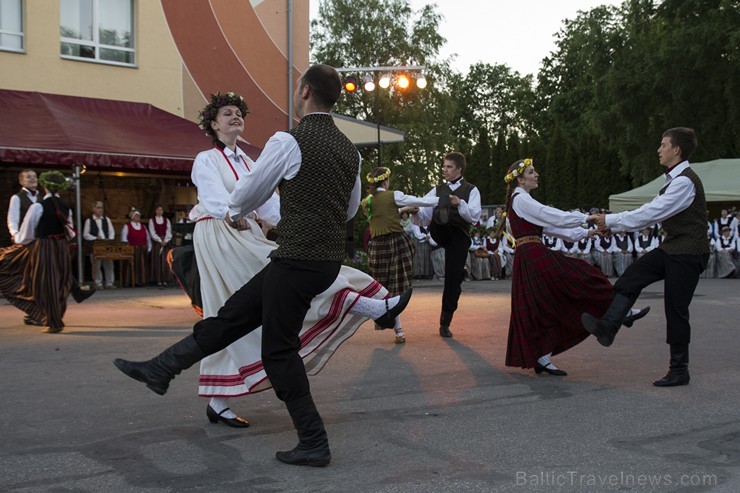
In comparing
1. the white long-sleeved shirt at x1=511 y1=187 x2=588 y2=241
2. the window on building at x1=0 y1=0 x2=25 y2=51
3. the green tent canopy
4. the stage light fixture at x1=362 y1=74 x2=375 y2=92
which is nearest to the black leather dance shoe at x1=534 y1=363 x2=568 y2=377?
the white long-sleeved shirt at x1=511 y1=187 x2=588 y2=241

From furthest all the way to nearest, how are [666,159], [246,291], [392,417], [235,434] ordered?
[666,159], [392,417], [235,434], [246,291]

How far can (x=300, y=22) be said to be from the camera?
926 inches

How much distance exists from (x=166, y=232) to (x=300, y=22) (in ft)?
26.2

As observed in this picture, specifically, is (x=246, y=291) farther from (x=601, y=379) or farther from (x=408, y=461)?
(x=601, y=379)

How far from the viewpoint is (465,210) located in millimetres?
8867

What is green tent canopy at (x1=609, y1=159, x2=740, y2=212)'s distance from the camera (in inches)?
991

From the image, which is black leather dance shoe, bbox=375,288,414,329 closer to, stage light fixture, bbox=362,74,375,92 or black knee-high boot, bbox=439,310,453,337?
black knee-high boot, bbox=439,310,453,337

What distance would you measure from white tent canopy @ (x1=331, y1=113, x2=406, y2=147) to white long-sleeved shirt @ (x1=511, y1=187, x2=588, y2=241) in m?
17.7

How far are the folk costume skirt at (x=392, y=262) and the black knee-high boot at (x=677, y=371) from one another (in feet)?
11.0

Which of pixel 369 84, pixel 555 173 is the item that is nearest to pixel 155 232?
pixel 369 84

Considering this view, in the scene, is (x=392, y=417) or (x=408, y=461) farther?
(x=392, y=417)

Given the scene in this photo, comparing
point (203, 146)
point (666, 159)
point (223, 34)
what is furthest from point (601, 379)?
point (223, 34)

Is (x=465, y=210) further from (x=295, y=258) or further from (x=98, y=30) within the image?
(x=98, y=30)
